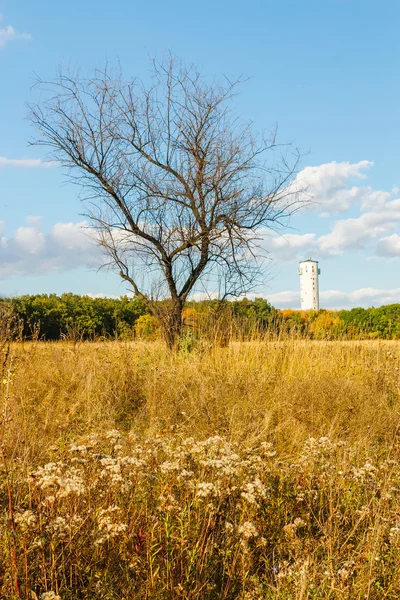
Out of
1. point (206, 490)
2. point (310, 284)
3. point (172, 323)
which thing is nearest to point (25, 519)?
point (206, 490)

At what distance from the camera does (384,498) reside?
3.02 m

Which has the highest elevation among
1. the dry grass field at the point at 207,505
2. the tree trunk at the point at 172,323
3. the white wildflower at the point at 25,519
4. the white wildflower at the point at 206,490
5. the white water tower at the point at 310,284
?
the white water tower at the point at 310,284

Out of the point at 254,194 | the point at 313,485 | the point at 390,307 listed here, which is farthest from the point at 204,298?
the point at 390,307

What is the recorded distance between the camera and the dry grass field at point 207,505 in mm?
2107

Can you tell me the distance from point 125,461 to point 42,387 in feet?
15.0

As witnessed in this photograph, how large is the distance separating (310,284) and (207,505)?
124 feet

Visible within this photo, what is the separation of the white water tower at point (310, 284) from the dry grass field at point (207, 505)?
110 feet

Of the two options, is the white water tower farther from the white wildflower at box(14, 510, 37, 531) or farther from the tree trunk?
the white wildflower at box(14, 510, 37, 531)

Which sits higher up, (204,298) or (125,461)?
(204,298)

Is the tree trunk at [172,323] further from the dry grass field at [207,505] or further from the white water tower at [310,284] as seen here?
the white water tower at [310,284]

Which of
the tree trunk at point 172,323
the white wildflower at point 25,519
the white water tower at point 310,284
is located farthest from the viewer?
the white water tower at point 310,284

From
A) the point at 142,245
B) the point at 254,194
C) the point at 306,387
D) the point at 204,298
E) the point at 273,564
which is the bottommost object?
the point at 273,564

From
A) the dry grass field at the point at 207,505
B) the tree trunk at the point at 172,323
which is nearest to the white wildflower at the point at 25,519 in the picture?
the dry grass field at the point at 207,505

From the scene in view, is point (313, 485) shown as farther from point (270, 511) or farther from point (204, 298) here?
point (204, 298)
